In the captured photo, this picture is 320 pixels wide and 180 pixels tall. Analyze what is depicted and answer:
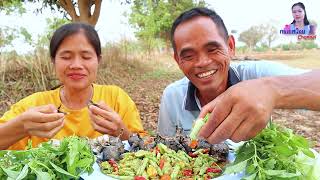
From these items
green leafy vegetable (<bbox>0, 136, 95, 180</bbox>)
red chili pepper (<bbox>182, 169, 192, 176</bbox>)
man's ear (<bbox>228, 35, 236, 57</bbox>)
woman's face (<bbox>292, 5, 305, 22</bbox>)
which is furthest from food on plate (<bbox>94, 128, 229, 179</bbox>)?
woman's face (<bbox>292, 5, 305, 22</bbox>)

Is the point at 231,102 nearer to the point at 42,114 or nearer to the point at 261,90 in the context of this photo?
the point at 261,90

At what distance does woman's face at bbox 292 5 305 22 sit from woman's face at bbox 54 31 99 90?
5.84 m

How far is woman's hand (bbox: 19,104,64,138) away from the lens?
1.69 metres

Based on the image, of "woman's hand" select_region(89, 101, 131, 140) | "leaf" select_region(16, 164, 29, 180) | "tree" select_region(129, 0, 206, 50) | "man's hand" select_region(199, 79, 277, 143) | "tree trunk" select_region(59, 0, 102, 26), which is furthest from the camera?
"tree" select_region(129, 0, 206, 50)

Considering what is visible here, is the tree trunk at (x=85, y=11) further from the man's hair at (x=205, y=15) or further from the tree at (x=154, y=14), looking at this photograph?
the man's hair at (x=205, y=15)

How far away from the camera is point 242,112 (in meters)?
1.01

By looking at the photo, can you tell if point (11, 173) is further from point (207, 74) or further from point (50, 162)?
point (207, 74)

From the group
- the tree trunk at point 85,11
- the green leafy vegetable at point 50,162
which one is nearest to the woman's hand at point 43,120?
the green leafy vegetable at point 50,162

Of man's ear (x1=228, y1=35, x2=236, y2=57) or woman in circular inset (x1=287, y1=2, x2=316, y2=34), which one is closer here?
man's ear (x1=228, y1=35, x2=236, y2=57)

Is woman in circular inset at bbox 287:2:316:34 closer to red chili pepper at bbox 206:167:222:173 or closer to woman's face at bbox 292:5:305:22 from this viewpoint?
woman's face at bbox 292:5:305:22

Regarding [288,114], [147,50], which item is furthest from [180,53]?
[147,50]

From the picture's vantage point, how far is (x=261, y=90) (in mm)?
1059

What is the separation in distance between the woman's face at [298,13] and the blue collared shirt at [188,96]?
17.1 ft

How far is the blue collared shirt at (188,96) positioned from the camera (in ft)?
8.20
